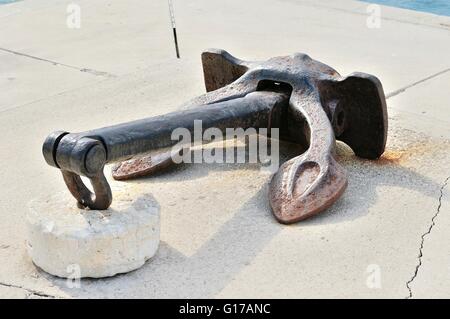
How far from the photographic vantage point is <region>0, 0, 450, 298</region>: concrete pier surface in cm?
297

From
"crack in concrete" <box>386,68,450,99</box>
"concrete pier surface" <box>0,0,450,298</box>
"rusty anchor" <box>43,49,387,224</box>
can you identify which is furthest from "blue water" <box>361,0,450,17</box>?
"rusty anchor" <box>43,49,387,224</box>

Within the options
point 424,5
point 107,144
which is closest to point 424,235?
point 107,144

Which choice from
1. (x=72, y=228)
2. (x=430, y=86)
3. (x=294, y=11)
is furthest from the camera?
(x=294, y=11)

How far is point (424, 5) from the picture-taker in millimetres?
10531

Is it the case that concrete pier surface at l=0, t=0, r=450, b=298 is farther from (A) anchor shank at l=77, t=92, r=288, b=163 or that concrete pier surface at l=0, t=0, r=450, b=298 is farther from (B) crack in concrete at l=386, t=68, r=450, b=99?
(A) anchor shank at l=77, t=92, r=288, b=163

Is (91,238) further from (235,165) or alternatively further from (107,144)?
(235,165)

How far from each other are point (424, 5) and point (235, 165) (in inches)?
289

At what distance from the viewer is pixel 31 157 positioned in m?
4.07

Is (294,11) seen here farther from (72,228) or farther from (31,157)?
(72,228)

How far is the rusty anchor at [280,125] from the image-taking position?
303 cm

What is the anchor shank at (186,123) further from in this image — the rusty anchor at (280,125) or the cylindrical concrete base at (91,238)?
the cylindrical concrete base at (91,238)

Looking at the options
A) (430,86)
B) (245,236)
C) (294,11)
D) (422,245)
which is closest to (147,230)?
(245,236)

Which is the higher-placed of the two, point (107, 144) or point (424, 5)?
point (107, 144)

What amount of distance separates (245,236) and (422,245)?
0.68 meters
